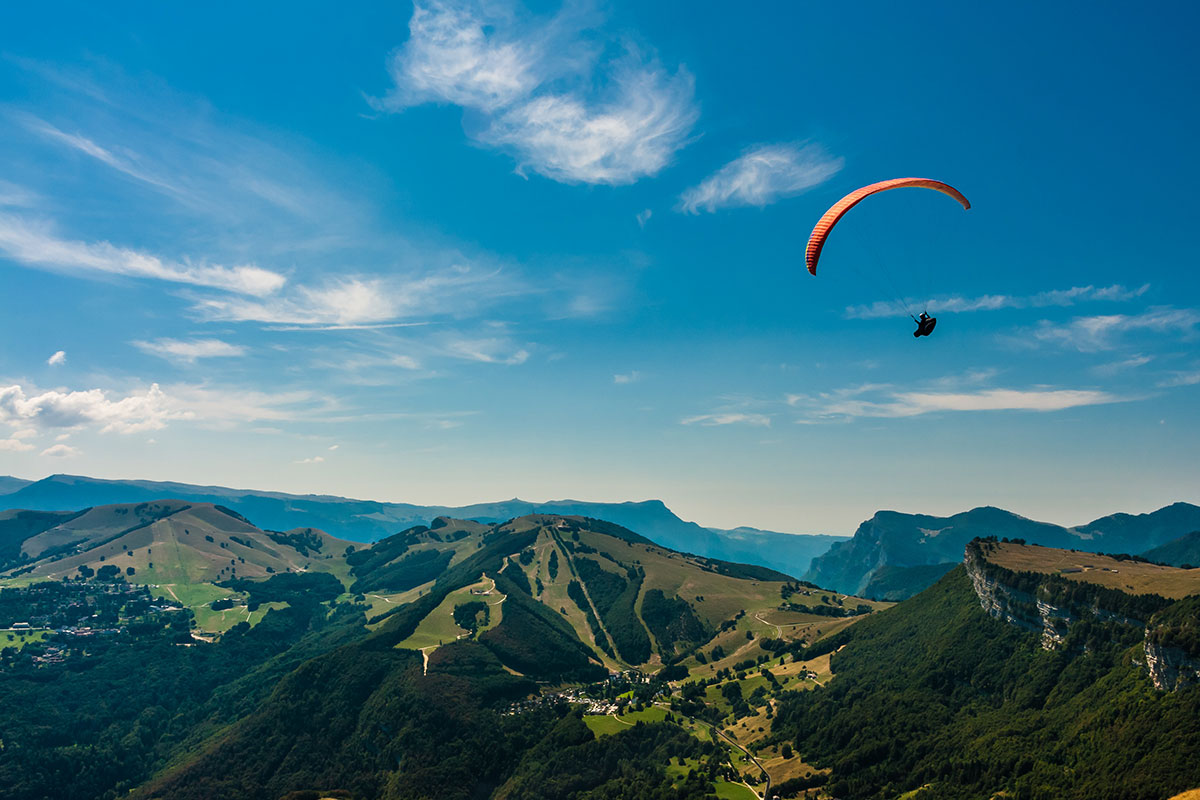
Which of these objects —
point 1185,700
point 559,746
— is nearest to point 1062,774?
point 1185,700

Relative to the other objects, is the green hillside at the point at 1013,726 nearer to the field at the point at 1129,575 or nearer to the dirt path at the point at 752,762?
the dirt path at the point at 752,762

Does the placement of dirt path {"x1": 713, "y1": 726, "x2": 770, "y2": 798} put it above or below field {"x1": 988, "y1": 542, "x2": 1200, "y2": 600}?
below

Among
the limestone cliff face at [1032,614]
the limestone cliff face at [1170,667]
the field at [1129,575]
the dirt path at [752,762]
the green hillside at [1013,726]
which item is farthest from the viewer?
the limestone cliff face at [1032,614]

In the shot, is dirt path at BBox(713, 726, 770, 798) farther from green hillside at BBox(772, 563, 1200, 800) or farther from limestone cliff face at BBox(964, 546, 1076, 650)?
limestone cliff face at BBox(964, 546, 1076, 650)

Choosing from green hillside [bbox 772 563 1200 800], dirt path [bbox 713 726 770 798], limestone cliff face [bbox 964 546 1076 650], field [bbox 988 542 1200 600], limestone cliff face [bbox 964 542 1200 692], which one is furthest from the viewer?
limestone cliff face [bbox 964 546 1076 650]

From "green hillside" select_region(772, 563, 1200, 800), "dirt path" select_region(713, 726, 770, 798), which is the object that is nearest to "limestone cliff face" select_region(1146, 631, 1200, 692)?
"green hillside" select_region(772, 563, 1200, 800)

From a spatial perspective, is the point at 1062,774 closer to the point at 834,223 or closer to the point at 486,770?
the point at 834,223

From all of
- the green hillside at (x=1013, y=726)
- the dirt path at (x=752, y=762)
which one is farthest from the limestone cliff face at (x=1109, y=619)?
the dirt path at (x=752, y=762)

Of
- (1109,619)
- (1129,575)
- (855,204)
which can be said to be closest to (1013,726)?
(1109,619)
